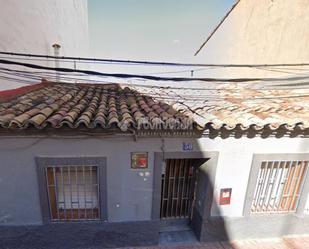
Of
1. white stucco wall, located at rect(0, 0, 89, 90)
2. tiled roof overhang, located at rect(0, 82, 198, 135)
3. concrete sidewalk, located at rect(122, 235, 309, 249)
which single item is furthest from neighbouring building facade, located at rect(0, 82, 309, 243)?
white stucco wall, located at rect(0, 0, 89, 90)

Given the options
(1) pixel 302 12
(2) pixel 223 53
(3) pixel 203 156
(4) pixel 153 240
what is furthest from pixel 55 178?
(2) pixel 223 53

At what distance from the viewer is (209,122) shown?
160 inches

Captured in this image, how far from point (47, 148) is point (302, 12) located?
30.0 feet

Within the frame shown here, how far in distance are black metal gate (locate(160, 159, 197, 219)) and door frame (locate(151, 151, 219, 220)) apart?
1.27 feet

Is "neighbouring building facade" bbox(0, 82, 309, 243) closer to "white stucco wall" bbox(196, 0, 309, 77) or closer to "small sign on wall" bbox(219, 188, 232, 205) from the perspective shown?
"small sign on wall" bbox(219, 188, 232, 205)

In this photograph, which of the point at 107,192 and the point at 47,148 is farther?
the point at 107,192

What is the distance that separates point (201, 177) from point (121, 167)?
218cm

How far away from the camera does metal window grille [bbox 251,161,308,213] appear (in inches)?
202

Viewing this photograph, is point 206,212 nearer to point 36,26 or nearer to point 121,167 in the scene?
point 121,167

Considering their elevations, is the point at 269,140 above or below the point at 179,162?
above

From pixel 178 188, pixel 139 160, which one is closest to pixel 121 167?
pixel 139 160

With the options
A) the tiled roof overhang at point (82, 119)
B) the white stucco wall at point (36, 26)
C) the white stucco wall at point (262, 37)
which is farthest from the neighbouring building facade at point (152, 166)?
the white stucco wall at point (262, 37)

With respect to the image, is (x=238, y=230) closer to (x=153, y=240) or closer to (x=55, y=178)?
(x=153, y=240)

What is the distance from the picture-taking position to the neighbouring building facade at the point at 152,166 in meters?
4.06
